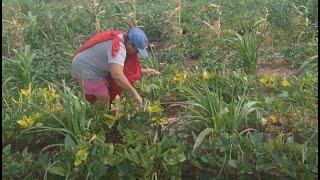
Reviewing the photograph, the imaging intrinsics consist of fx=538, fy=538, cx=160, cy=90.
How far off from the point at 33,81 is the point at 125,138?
2368 mm

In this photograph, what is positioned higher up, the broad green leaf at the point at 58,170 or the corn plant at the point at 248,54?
the corn plant at the point at 248,54

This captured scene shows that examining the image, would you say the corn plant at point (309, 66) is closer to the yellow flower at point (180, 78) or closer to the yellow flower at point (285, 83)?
the yellow flower at point (285, 83)

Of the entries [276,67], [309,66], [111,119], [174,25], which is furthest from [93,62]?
[174,25]

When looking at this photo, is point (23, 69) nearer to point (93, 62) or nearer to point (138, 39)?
point (93, 62)

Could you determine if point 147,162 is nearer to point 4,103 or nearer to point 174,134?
point 174,134

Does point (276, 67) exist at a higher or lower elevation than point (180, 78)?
lower

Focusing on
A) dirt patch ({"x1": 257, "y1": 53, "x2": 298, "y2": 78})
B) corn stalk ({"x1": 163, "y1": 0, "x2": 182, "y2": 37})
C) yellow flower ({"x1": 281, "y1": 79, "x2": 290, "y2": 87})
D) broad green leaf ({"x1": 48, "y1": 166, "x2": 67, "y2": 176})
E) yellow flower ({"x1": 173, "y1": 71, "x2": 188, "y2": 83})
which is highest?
corn stalk ({"x1": 163, "y1": 0, "x2": 182, "y2": 37})

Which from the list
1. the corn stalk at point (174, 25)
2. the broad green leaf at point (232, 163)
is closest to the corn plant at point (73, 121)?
the broad green leaf at point (232, 163)

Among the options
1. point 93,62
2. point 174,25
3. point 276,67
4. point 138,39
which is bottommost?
point 276,67

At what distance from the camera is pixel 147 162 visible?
3365 mm

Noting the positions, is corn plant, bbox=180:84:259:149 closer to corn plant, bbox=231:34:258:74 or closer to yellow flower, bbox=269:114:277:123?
yellow flower, bbox=269:114:277:123

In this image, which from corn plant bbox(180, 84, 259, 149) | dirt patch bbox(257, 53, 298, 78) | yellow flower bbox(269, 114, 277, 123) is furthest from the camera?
dirt patch bbox(257, 53, 298, 78)

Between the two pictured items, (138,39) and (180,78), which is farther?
(180,78)

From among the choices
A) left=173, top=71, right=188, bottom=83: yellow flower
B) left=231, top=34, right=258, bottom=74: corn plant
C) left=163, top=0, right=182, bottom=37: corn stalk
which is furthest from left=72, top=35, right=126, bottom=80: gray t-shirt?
left=163, top=0, right=182, bottom=37: corn stalk
